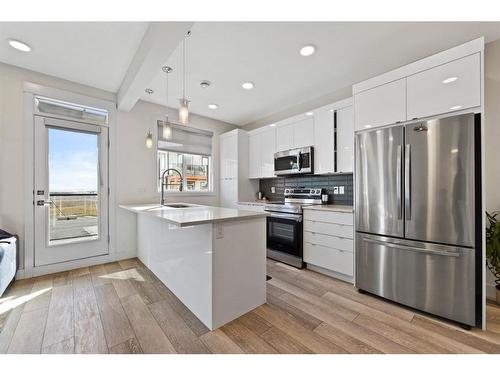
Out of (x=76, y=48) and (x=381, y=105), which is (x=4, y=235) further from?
(x=381, y=105)

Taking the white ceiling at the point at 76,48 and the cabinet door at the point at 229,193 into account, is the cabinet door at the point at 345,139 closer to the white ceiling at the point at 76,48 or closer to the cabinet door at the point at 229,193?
the cabinet door at the point at 229,193

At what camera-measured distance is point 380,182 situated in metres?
2.22

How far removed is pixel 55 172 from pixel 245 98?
2986mm

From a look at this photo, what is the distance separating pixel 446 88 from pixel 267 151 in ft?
8.53

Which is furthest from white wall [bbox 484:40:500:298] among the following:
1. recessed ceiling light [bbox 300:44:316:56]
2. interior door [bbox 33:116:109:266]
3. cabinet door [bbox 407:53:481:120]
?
interior door [bbox 33:116:109:266]

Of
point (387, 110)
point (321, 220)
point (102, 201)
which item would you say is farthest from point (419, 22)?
point (102, 201)

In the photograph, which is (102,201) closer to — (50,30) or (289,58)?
(50,30)

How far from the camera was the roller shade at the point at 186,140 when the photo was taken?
3.89 metres

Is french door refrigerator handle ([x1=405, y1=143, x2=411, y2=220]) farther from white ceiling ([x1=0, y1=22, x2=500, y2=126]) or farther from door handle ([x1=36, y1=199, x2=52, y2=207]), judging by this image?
door handle ([x1=36, y1=199, x2=52, y2=207])

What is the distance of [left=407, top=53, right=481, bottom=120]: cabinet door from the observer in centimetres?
175

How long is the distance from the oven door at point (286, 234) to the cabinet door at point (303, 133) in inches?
47.3

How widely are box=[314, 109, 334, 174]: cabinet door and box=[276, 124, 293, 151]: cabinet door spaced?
0.49 m

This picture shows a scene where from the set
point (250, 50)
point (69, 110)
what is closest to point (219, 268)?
point (250, 50)

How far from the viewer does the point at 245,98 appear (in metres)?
3.54
